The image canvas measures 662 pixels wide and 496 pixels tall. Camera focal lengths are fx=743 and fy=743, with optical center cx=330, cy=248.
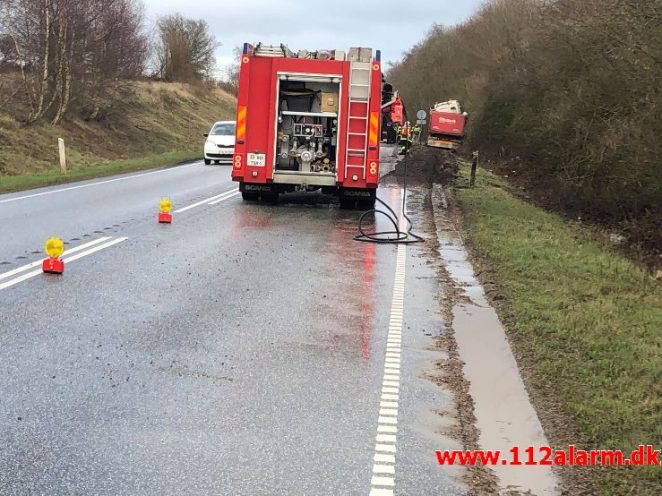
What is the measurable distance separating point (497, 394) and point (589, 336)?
5.25 ft

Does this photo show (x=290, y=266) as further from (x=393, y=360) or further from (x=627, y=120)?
(x=627, y=120)

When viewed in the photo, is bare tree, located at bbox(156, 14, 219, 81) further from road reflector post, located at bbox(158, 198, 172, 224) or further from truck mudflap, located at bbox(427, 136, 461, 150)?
road reflector post, located at bbox(158, 198, 172, 224)

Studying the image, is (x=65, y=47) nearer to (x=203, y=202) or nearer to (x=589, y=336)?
(x=203, y=202)

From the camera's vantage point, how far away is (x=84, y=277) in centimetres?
823

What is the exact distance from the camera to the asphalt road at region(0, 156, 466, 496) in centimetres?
382

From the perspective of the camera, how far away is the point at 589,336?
634cm

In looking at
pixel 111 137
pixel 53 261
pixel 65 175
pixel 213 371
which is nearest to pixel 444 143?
pixel 111 137

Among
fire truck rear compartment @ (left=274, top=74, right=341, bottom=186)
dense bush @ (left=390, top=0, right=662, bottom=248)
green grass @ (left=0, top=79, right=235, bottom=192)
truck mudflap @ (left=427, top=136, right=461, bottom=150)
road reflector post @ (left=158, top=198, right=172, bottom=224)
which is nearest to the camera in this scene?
road reflector post @ (left=158, top=198, right=172, bottom=224)

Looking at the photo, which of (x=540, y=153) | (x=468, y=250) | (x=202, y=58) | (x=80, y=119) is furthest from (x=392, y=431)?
(x=202, y=58)

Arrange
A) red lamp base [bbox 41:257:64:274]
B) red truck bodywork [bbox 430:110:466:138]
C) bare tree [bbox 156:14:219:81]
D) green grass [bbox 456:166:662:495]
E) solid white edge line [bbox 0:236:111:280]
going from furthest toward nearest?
bare tree [bbox 156:14:219:81], red truck bodywork [bbox 430:110:466:138], red lamp base [bbox 41:257:64:274], solid white edge line [bbox 0:236:111:280], green grass [bbox 456:166:662:495]

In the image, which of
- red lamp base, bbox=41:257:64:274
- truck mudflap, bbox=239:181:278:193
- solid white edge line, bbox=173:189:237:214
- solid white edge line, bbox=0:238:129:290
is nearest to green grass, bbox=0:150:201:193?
solid white edge line, bbox=173:189:237:214

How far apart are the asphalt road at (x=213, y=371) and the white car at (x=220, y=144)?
18.7m

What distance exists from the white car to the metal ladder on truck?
48.5 feet

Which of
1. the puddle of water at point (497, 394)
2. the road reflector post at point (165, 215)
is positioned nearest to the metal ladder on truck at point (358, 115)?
the road reflector post at point (165, 215)
